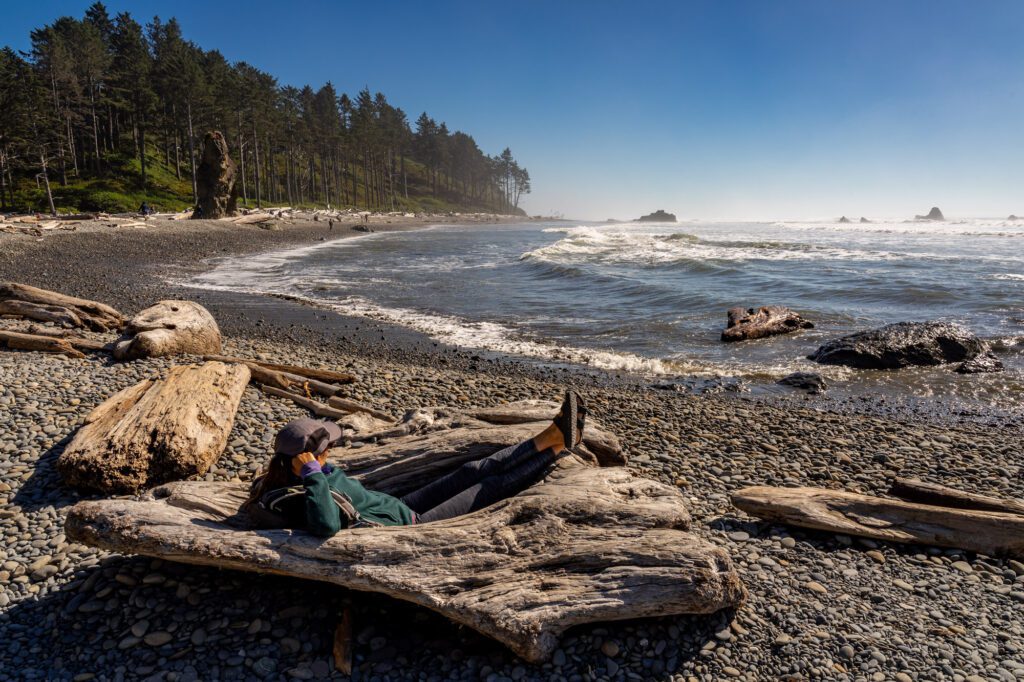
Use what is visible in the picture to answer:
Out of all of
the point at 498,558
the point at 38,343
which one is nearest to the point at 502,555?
the point at 498,558

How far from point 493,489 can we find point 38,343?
407 inches

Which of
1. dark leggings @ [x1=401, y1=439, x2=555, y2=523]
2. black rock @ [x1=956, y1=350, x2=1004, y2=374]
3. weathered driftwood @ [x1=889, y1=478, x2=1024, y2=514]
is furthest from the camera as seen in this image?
black rock @ [x1=956, y1=350, x2=1004, y2=374]

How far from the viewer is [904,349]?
13078 millimetres

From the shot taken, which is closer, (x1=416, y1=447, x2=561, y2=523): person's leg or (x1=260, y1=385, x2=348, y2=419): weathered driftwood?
(x1=416, y1=447, x2=561, y2=523): person's leg

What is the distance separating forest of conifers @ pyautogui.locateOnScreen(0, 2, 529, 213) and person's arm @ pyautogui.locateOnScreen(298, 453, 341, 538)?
2317 inches

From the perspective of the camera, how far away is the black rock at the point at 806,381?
1143cm

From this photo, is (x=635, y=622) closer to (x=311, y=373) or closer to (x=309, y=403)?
(x=309, y=403)

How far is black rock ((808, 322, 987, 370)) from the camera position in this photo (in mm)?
12922

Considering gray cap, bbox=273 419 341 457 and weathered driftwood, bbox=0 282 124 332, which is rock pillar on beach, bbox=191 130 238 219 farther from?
gray cap, bbox=273 419 341 457

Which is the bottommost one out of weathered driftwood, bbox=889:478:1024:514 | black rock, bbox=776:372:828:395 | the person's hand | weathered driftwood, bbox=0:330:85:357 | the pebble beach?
the pebble beach

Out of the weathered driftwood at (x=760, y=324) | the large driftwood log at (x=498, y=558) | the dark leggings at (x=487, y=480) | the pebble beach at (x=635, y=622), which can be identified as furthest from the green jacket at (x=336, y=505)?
the weathered driftwood at (x=760, y=324)

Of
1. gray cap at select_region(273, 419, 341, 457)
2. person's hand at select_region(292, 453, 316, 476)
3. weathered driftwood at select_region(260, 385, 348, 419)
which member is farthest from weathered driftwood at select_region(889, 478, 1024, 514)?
weathered driftwood at select_region(260, 385, 348, 419)

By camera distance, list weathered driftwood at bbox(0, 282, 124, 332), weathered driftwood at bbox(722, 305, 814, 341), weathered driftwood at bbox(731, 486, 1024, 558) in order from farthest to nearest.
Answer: weathered driftwood at bbox(722, 305, 814, 341) < weathered driftwood at bbox(0, 282, 124, 332) < weathered driftwood at bbox(731, 486, 1024, 558)

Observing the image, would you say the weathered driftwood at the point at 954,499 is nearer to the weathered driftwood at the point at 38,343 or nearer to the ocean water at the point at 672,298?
the ocean water at the point at 672,298
